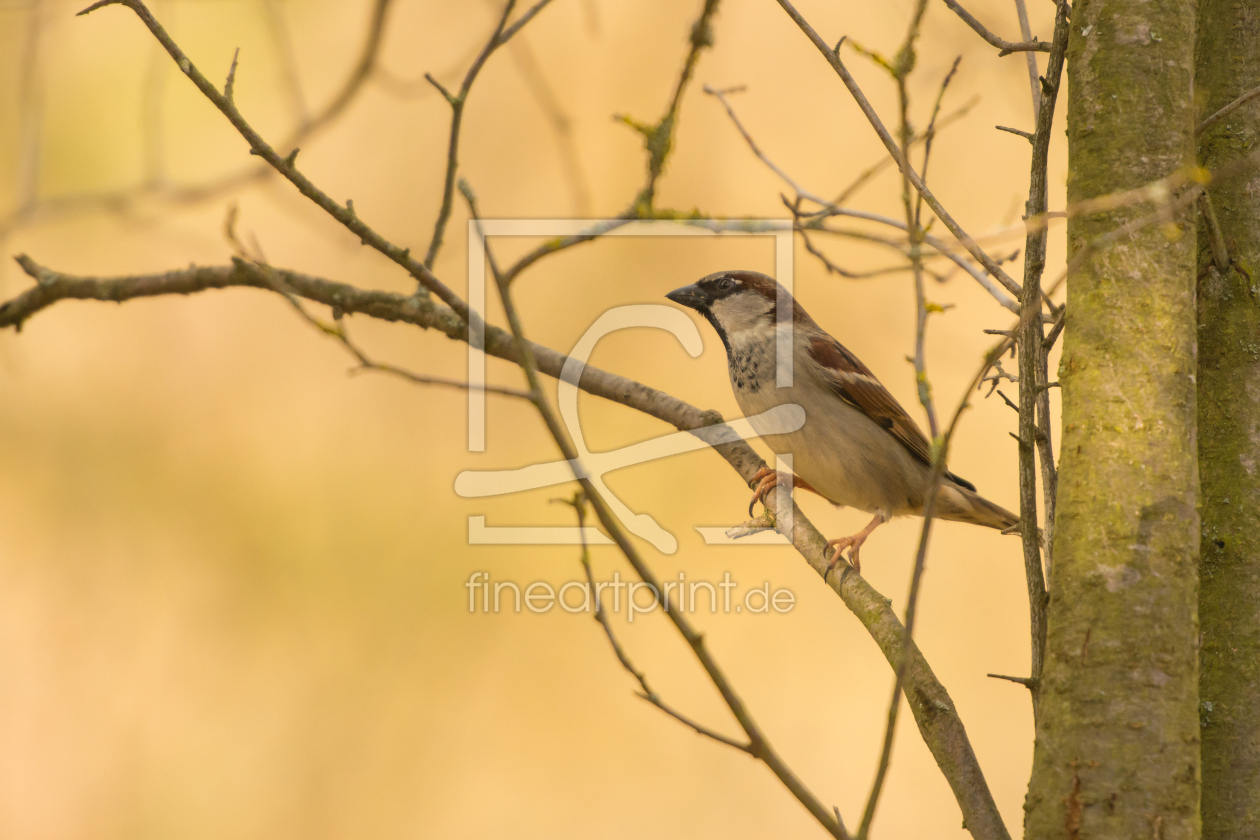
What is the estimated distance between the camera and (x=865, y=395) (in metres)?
3.52

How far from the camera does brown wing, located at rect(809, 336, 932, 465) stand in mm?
3496

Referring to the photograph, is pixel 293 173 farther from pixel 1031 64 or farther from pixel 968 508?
pixel 968 508

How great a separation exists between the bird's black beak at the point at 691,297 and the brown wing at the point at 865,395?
46cm

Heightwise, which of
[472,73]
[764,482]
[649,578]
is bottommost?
[649,578]

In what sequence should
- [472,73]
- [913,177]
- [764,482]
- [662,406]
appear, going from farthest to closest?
[764,482] → [662,406] → [472,73] → [913,177]

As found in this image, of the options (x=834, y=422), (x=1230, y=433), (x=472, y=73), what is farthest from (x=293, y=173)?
(x=834, y=422)

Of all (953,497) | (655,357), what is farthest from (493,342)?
(655,357)

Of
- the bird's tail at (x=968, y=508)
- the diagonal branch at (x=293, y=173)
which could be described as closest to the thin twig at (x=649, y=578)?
the diagonal branch at (x=293, y=173)

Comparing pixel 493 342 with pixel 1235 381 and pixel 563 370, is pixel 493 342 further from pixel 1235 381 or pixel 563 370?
pixel 1235 381

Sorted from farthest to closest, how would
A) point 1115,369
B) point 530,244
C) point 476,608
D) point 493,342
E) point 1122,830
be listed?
point 476,608 → point 530,244 → point 493,342 → point 1115,369 → point 1122,830

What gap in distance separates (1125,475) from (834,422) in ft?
6.76

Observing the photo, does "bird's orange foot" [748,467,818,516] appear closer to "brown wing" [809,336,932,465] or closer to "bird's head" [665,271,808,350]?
"brown wing" [809,336,932,465]

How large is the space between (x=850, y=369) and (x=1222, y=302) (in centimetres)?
200

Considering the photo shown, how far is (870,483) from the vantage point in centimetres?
340
